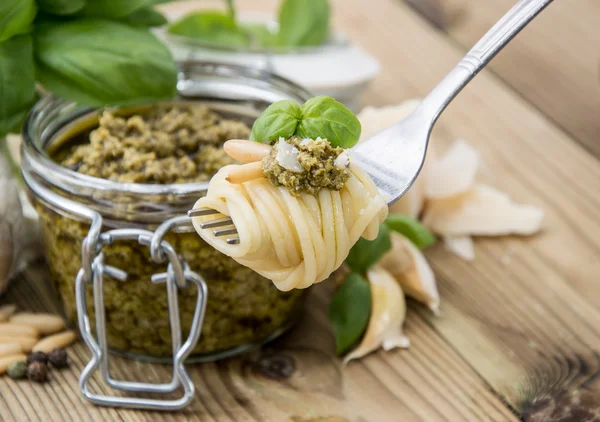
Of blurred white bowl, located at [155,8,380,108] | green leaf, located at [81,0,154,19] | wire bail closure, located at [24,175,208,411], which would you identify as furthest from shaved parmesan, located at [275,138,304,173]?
blurred white bowl, located at [155,8,380,108]

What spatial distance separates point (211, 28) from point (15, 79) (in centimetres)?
113

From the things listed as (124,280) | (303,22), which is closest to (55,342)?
(124,280)

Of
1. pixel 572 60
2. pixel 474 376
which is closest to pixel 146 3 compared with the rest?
pixel 474 376

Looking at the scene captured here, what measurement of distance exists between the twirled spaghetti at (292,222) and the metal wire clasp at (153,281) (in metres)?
0.19

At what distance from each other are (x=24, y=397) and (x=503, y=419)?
102 cm

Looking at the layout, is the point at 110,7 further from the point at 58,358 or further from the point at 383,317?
the point at 383,317

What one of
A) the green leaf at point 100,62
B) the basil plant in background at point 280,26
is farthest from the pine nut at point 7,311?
the basil plant in background at point 280,26

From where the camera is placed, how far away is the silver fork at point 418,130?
1.48 metres

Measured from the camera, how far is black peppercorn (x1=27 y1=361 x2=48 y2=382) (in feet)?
5.56

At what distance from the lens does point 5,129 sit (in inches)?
71.3

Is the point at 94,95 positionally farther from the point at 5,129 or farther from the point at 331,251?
the point at 331,251

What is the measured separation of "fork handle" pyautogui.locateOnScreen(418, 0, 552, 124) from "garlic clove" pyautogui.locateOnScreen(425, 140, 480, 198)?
30.3 inches

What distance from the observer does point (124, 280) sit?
5.35ft

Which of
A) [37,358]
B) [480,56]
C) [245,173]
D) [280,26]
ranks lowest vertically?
[37,358]
